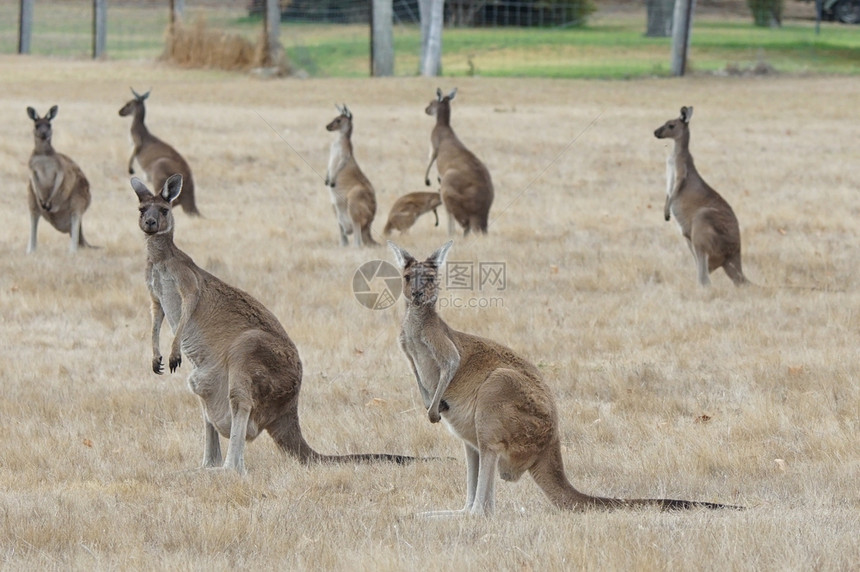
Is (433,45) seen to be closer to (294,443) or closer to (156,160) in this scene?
(156,160)

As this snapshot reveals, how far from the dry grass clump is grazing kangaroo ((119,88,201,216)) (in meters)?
16.0

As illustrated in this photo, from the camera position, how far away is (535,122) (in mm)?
20203

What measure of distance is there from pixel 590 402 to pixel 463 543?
7.99ft

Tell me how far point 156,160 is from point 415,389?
6.84m

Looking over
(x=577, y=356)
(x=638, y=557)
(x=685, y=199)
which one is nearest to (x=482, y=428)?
(x=638, y=557)

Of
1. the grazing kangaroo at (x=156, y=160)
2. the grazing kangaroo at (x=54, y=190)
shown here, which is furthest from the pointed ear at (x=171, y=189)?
the grazing kangaroo at (x=156, y=160)

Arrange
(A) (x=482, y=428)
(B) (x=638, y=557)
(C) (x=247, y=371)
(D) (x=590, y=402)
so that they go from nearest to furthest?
(B) (x=638, y=557)
(A) (x=482, y=428)
(C) (x=247, y=371)
(D) (x=590, y=402)

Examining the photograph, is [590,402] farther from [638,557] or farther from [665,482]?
[638,557]

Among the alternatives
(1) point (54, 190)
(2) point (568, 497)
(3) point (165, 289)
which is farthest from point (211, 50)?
(2) point (568, 497)

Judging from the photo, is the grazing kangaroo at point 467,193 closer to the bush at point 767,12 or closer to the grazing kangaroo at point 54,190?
the grazing kangaroo at point 54,190

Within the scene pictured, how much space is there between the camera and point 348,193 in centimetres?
1125

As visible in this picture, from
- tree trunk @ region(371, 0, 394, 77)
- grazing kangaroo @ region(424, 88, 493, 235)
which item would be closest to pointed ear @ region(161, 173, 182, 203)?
grazing kangaroo @ region(424, 88, 493, 235)

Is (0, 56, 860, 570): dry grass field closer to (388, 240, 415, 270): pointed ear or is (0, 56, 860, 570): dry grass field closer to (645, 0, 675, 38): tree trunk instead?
(388, 240, 415, 270): pointed ear

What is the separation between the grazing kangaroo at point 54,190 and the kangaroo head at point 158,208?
510cm
